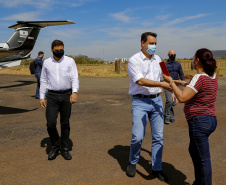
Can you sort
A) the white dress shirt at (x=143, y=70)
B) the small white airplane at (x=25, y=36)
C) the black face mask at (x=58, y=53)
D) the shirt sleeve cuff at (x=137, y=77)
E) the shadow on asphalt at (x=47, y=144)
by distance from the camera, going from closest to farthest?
the shirt sleeve cuff at (x=137, y=77) < the white dress shirt at (x=143, y=70) < the black face mask at (x=58, y=53) < the shadow on asphalt at (x=47, y=144) < the small white airplane at (x=25, y=36)

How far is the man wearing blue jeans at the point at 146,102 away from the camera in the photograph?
3.69 meters

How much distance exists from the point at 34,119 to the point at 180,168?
16.8 ft

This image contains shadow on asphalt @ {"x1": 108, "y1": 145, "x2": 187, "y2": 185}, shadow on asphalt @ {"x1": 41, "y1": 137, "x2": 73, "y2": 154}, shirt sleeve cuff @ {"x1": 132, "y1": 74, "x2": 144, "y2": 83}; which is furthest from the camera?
shadow on asphalt @ {"x1": 41, "y1": 137, "x2": 73, "y2": 154}

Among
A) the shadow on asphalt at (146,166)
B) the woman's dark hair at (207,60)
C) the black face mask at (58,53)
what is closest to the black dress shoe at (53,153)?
the shadow on asphalt at (146,166)

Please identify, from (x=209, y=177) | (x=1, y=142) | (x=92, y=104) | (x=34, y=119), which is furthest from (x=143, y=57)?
(x=92, y=104)

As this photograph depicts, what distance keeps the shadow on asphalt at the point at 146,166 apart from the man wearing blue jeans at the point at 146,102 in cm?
15

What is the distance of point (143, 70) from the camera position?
12.2 feet

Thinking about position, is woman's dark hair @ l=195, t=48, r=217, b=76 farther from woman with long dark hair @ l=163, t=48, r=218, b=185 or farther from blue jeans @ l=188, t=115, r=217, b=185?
blue jeans @ l=188, t=115, r=217, b=185

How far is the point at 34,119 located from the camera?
7801 mm

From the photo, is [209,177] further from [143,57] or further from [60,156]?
[60,156]

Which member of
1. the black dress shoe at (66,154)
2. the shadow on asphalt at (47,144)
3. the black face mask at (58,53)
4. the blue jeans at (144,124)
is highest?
the black face mask at (58,53)

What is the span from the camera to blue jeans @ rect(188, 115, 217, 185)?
288 centimetres

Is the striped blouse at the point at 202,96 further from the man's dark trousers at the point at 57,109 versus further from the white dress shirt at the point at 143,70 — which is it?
the man's dark trousers at the point at 57,109

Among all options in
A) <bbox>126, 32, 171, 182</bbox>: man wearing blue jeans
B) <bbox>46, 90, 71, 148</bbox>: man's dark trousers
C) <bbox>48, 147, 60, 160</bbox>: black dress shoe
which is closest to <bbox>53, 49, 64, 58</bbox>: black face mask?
<bbox>46, 90, 71, 148</bbox>: man's dark trousers
